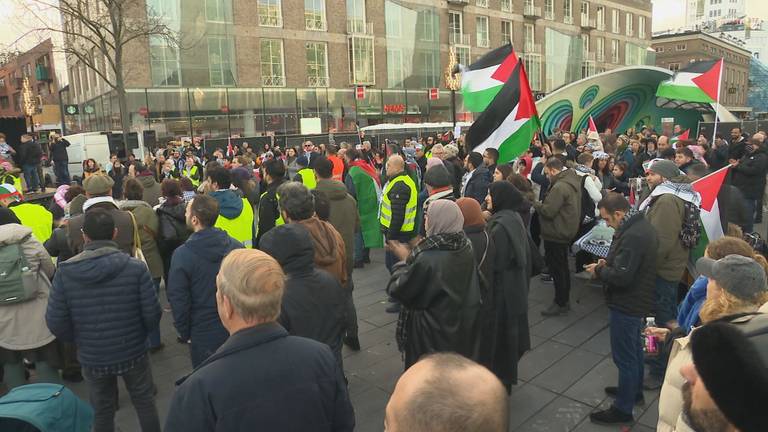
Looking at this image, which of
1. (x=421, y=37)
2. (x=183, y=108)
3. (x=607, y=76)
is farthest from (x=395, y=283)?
(x=421, y=37)

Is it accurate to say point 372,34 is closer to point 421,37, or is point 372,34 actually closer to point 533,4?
point 421,37

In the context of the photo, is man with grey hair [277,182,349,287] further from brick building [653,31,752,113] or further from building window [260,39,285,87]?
brick building [653,31,752,113]

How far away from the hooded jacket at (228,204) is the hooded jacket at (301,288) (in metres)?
2.17

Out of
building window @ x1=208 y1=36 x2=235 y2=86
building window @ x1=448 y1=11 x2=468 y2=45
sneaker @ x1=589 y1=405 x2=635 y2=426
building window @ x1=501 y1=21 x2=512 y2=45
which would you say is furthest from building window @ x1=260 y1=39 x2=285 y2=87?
sneaker @ x1=589 y1=405 x2=635 y2=426

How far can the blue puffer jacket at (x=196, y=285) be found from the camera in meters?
3.39

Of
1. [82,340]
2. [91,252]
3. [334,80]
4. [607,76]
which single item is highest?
[334,80]

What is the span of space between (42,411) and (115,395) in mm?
1683

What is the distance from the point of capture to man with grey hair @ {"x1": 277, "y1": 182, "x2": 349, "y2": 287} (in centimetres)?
389

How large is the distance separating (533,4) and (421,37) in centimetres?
1517

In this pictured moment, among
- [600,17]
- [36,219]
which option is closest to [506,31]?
[600,17]

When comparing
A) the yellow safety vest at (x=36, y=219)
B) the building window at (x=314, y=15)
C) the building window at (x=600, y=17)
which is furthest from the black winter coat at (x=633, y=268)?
the building window at (x=600, y=17)

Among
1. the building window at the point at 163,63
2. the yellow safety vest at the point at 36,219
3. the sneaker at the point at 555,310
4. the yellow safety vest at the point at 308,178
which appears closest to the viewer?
the yellow safety vest at the point at 36,219

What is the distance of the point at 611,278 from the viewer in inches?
140

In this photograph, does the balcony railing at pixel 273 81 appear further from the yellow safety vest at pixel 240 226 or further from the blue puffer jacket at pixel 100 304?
the blue puffer jacket at pixel 100 304
